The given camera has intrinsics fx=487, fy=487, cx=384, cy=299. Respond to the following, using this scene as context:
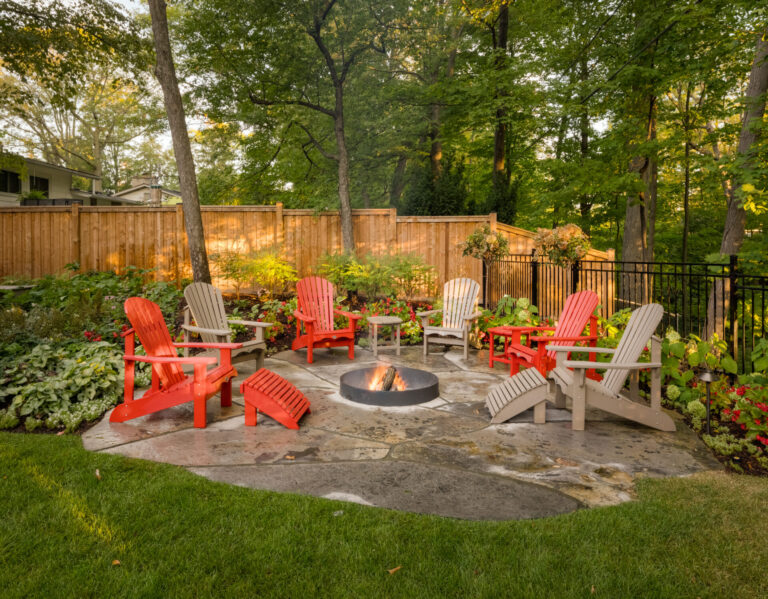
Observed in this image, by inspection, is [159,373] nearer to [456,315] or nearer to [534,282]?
[456,315]

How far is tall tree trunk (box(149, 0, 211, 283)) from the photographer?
7004 mm

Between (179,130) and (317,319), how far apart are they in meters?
3.54

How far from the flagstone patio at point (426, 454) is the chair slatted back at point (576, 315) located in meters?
1.05

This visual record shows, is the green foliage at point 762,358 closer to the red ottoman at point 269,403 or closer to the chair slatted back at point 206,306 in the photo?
the red ottoman at point 269,403

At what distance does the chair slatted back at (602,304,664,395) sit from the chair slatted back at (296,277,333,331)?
3.61 meters

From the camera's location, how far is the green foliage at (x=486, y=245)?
23.1 ft

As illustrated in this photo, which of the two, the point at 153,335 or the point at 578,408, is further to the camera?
the point at 153,335

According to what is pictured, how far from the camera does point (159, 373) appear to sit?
3.78m

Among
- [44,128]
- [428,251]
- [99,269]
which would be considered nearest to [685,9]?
[428,251]

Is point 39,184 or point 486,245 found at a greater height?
point 39,184

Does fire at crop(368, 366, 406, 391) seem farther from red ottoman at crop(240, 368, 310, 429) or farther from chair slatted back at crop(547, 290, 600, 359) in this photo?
chair slatted back at crop(547, 290, 600, 359)

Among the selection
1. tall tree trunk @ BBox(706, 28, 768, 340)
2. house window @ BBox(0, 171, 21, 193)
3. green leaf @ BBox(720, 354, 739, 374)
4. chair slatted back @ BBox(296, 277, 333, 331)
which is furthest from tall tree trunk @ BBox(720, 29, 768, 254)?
house window @ BBox(0, 171, 21, 193)

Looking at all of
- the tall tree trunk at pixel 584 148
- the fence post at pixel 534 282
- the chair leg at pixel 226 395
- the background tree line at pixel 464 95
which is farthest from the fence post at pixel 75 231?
the tall tree trunk at pixel 584 148

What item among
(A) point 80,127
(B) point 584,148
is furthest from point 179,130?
(A) point 80,127
